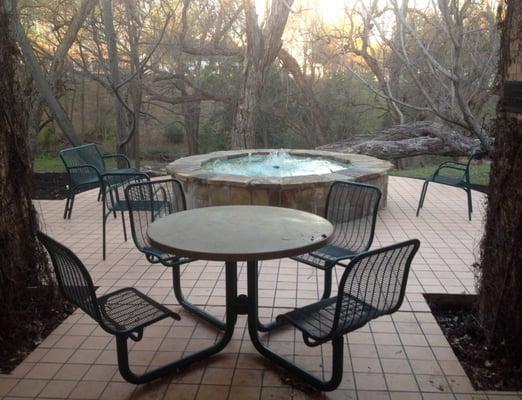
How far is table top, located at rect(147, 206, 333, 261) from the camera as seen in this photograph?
1874 mm

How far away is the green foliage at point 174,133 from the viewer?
13.1 meters

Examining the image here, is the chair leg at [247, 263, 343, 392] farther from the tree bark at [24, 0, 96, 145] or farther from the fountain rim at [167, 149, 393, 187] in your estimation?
the tree bark at [24, 0, 96, 145]

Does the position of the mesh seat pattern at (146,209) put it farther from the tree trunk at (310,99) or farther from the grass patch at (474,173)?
the tree trunk at (310,99)

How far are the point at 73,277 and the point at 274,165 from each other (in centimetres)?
407

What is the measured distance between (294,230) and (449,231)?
2.54m

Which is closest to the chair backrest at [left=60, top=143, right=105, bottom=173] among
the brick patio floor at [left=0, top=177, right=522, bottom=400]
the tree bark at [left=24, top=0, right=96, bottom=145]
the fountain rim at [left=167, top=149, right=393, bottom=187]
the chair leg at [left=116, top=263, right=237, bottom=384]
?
the fountain rim at [left=167, top=149, right=393, bottom=187]

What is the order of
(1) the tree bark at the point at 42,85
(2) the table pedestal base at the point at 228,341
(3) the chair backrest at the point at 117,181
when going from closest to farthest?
1. (2) the table pedestal base at the point at 228,341
2. (3) the chair backrest at the point at 117,181
3. (1) the tree bark at the point at 42,85

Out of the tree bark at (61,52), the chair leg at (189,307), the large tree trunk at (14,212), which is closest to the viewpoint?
the large tree trunk at (14,212)

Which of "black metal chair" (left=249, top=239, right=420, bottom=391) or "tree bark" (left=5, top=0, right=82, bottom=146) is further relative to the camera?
"tree bark" (left=5, top=0, right=82, bottom=146)

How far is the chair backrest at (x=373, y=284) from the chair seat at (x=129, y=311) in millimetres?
711

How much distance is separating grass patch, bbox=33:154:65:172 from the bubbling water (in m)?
4.65

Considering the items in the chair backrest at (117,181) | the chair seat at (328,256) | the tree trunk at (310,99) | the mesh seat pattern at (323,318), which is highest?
the tree trunk at (310,99)

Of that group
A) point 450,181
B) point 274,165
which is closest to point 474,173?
point 450,181

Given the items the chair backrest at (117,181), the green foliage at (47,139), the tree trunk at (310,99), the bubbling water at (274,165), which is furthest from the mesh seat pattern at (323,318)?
the green foliage at (47,139)
